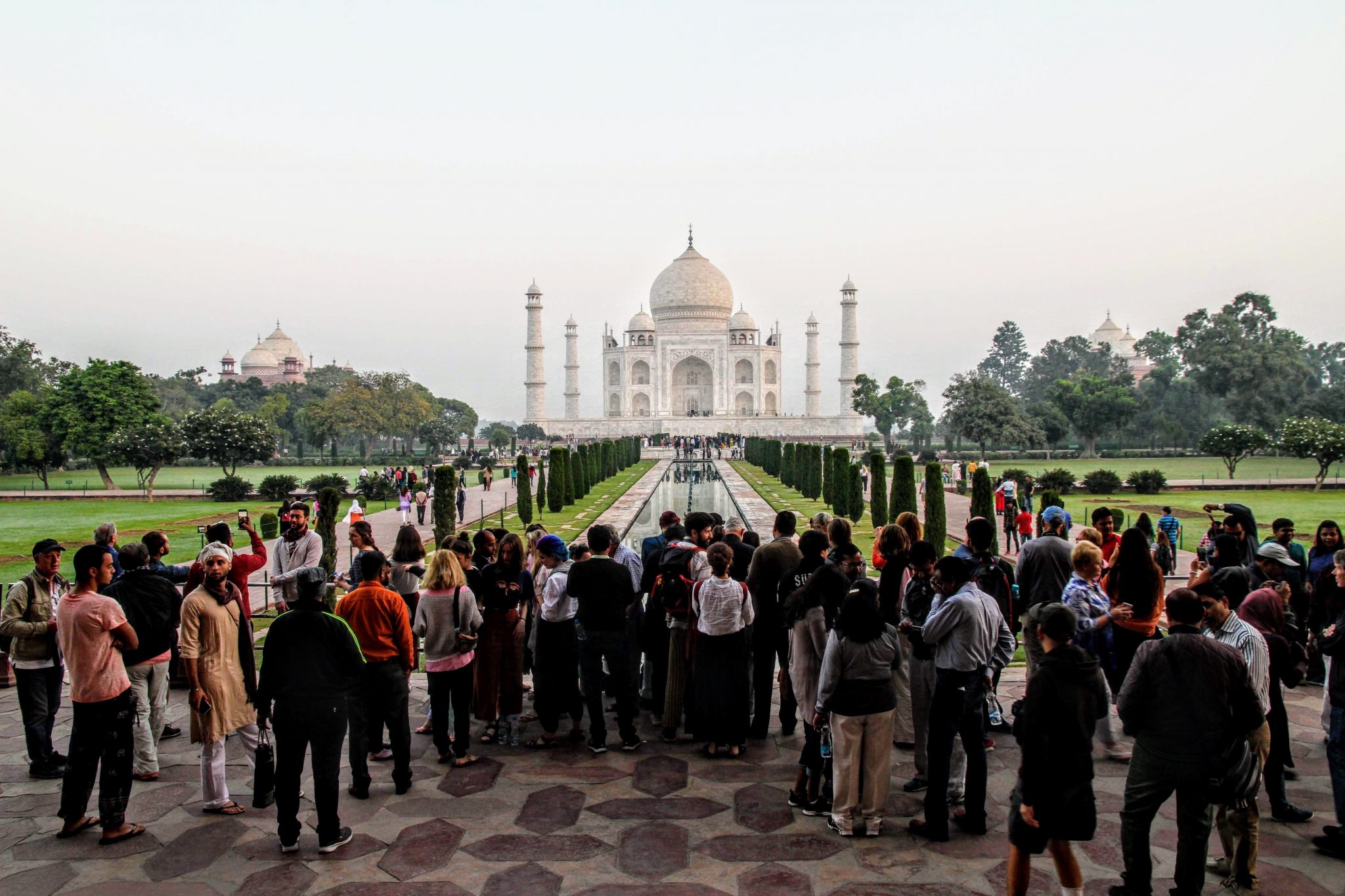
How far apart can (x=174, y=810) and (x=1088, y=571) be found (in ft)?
14.2

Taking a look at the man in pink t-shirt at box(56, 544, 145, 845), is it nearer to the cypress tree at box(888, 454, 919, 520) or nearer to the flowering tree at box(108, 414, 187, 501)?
the cypress tree at box(888, 454, 919, 520)

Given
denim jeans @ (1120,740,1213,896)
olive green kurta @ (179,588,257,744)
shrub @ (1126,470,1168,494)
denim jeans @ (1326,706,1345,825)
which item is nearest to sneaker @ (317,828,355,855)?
olive green kurta @ (179,588,257,744)

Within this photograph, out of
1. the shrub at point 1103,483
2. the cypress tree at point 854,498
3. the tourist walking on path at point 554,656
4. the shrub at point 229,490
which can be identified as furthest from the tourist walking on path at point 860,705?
the shrub at point 229,490

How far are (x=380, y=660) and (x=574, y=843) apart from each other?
1.21m

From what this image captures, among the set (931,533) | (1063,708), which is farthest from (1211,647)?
(931,533)

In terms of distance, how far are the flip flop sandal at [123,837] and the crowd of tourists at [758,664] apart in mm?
16

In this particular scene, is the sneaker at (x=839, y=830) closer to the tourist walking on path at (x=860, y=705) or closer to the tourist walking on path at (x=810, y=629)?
the tourist walking on path at (x=860, y=705)

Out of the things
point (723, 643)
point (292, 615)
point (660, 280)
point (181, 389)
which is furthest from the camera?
point (660, 280)

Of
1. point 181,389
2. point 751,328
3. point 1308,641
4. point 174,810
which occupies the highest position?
point 751,328

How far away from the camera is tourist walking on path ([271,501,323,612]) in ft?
18.1

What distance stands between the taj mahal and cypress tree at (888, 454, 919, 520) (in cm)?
4002

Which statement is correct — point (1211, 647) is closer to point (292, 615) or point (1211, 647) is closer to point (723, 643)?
point (723, 643)

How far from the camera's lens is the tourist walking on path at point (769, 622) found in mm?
4914

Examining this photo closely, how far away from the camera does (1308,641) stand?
5.38 meters
